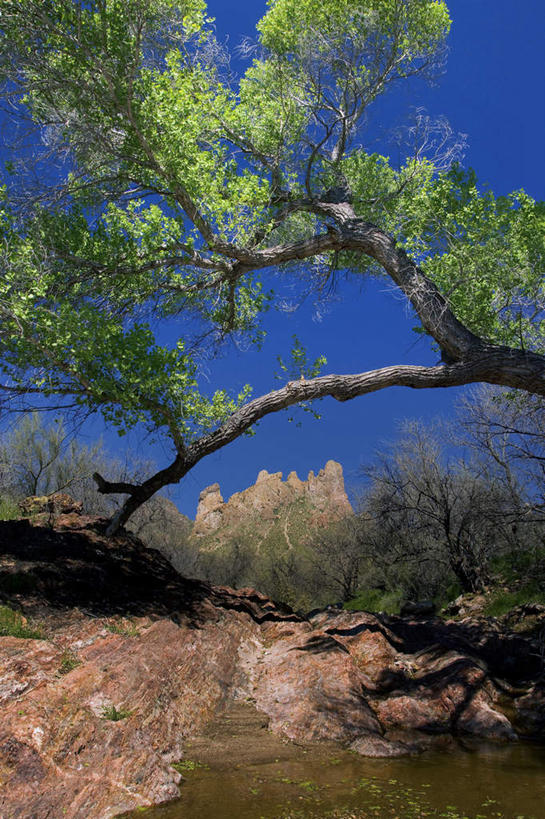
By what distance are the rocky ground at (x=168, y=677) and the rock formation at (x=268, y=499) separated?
63.9 metres

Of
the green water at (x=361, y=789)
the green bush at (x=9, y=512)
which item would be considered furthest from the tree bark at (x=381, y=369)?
the green water at (x=361, y=789)

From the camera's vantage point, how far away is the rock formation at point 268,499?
7744 centimetres

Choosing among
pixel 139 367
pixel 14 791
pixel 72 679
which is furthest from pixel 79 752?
pixel 139 367

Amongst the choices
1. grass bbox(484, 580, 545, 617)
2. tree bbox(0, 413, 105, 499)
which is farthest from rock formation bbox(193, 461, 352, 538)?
grass bbox(484, 580, 545, 617)

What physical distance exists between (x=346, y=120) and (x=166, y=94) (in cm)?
423

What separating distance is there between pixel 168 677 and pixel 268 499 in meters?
76.3

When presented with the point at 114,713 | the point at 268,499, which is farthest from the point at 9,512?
the point at 268,499

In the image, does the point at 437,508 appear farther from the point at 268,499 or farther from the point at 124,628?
the point at 268,499

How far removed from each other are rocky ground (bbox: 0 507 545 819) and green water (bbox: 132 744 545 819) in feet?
1.02

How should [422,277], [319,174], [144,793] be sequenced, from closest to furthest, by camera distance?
[144,793] → [422,277] → [319,174]

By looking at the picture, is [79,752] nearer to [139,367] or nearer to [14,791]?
[14,791]

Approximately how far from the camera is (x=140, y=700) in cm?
529

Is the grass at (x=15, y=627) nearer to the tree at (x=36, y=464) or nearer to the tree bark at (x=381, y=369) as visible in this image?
the tree bark at (x=381, y=369)

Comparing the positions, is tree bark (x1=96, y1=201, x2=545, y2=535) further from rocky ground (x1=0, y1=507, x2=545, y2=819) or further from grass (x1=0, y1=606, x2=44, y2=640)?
grass (x1=0, y1=606, x2=44, y2=640)
